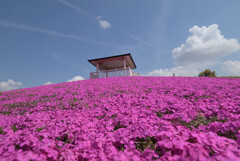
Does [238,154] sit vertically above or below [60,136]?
above

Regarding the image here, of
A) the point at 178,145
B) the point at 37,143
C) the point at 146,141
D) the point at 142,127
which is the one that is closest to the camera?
the point at 178,145

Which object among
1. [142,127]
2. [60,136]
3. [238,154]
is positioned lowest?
[60,136]

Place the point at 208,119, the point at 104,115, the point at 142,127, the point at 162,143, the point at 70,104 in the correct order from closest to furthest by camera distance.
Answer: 1. the point at 162,143
2. the point at 142,127
3. the point at 208,119
4. the point at 104,115
5. the point at 70,104

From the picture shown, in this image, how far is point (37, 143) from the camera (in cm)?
228

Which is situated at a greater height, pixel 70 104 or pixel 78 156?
pixel 70 104

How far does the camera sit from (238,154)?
3.92ft

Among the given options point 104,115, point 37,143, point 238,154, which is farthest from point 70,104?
point 238,154

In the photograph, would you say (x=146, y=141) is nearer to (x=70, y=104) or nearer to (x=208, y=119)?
(x=208, y=119)

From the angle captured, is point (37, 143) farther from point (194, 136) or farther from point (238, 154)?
point (238, 154)

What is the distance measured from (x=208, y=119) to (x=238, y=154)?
2577 mm

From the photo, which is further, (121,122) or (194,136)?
(121,122)

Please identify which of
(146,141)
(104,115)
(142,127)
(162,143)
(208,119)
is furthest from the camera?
(104,115)

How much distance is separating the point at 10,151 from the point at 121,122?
92.3 inches

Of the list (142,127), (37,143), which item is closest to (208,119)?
(142,127)
